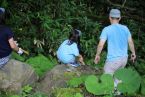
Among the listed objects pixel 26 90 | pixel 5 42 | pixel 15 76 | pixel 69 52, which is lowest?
pixel 26 90

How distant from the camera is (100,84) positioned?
7.70 metres

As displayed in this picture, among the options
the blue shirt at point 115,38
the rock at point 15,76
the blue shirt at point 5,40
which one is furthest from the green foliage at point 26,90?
the blue shirt at point 115,38

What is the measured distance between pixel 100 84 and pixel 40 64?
2.49 meters

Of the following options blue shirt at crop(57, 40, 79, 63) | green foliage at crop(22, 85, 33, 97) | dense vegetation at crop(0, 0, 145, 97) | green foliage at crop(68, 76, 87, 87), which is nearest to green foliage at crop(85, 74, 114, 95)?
green foliage at crop(68, 76, 87, 87)

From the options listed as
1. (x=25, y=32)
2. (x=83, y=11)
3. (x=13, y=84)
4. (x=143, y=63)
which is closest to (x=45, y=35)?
(x=25, y=32)

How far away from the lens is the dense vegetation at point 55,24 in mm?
11195

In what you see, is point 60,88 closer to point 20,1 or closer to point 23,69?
point 23,69

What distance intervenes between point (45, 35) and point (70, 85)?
328 centimetres

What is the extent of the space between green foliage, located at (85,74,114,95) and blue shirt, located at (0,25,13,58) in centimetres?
163

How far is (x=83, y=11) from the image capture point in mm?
12234

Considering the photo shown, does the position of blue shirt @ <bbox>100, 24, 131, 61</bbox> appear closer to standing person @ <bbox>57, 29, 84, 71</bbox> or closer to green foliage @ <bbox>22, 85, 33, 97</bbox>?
standing person @ <bbox>57, 29, 84, 71</bbox>

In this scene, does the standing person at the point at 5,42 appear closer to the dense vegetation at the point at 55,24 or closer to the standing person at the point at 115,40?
the standing person at the point at 115,40

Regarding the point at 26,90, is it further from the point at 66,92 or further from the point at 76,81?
the point at 76,81

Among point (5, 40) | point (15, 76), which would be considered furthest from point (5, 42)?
point (15, 76)
